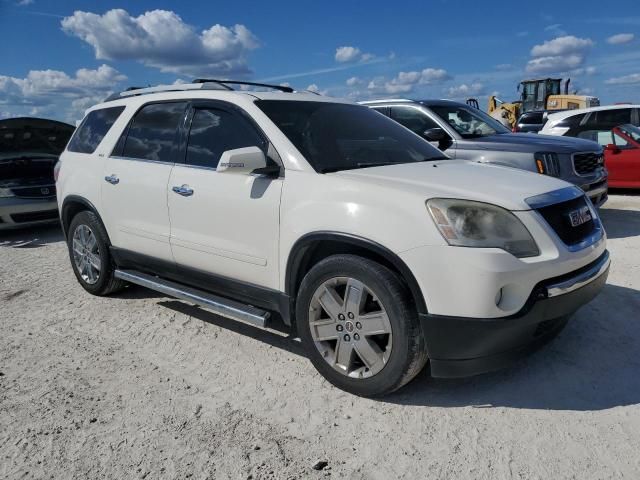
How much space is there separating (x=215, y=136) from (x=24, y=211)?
18.3ft

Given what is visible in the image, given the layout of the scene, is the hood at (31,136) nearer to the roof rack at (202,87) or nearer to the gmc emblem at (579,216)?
the roof rack at (202,87)

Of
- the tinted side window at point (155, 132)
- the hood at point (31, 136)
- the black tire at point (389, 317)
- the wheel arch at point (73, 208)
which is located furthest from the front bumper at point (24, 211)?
the black tire at point (389, 317)

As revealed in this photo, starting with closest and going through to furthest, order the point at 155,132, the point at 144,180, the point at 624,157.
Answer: the point at 144,180
the point at 155,132
the point at 624,157

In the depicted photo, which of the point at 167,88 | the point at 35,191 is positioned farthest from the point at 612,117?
the point at 35,191

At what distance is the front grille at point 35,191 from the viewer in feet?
26.3

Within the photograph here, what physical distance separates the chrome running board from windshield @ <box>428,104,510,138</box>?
4763 millimetres

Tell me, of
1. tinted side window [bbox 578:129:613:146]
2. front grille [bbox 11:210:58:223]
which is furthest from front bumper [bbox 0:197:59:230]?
tinted side window [bbox 578:129:613:146]

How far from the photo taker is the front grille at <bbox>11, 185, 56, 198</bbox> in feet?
26.3

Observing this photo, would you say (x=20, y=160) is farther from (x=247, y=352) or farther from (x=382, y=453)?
(x=382, y=453)

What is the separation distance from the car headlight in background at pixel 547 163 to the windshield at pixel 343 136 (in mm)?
3046

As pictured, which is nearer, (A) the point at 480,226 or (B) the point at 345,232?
(A) the point at 480,226

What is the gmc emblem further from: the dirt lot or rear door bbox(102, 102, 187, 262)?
rear door bbox(102, 102, 187, 262)

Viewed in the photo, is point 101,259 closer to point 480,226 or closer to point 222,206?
point 222,206

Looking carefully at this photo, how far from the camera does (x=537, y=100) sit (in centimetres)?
2723
